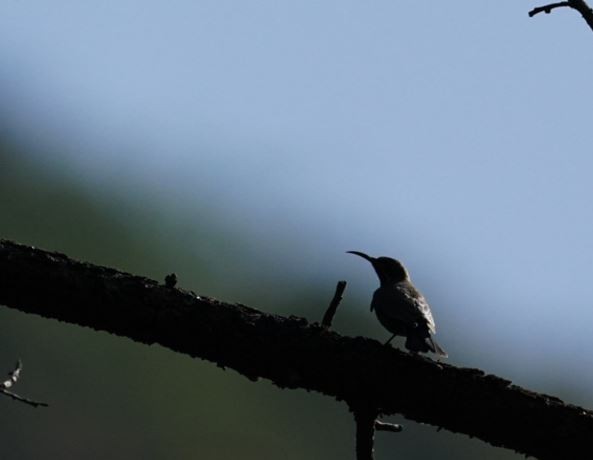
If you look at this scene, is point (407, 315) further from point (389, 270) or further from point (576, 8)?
point (576, 8)

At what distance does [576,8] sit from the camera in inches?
331

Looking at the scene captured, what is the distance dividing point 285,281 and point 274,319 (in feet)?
329

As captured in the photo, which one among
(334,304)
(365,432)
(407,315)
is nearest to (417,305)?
(407,315)

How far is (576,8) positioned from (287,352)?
215cm

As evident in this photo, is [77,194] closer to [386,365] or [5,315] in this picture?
[5,315]

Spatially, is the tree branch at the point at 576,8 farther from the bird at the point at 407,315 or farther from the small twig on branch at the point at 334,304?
the bird at the point at 407,315

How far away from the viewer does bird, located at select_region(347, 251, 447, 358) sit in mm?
11477

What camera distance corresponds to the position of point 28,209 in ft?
356

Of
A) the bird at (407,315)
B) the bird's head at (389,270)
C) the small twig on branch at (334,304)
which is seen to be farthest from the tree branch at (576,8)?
the bird's head at (389,270)

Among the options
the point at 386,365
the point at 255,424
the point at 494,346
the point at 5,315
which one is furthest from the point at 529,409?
the point at 494,346

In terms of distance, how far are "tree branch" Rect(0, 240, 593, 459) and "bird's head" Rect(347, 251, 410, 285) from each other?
519 centimetres

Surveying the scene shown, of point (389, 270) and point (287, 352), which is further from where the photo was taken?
point (389, 270)

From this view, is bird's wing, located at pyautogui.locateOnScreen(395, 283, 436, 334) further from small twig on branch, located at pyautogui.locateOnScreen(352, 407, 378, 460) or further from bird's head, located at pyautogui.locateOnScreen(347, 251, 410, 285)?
small twig on branch, located at pyautogui.locateOnScreen(352, 407, 378, 460)

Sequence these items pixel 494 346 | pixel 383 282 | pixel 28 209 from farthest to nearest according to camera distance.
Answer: pixel 28 209 < pixel 494 346 < pixel 383 282
